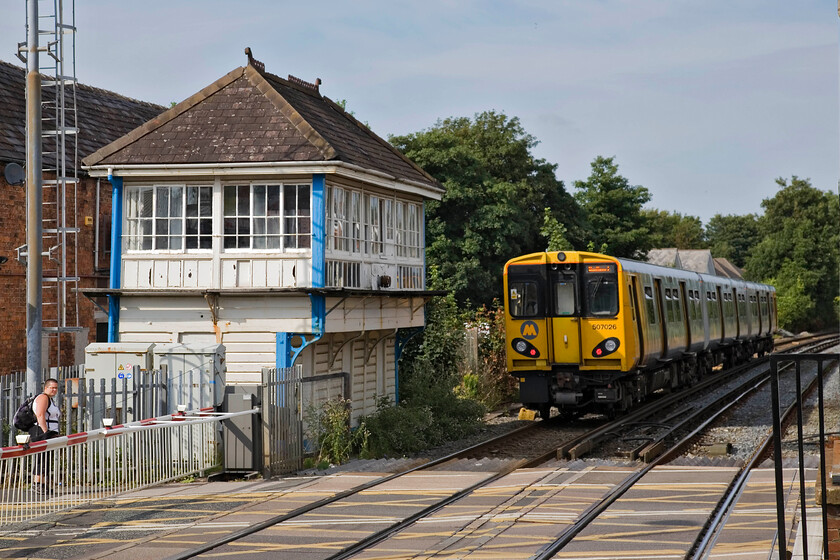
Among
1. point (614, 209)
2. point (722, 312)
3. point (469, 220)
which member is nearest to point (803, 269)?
point (614, 209)

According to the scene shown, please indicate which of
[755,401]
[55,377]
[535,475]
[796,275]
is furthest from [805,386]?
[796,275]

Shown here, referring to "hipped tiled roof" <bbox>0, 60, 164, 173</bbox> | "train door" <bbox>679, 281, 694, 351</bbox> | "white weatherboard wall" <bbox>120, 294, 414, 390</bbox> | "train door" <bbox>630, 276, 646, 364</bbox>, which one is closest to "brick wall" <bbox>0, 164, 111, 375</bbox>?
"hipped tiled roof" <bbox>0, 60, 164, 173</bbox>

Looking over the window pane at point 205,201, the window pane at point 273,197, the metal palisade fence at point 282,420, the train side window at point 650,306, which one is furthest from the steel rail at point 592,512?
the window pane at point 205,201

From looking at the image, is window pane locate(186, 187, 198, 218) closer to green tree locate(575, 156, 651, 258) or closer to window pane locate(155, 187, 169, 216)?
window pane locate(155, 187, 169, 216)

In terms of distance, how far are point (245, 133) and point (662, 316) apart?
31.6 feet

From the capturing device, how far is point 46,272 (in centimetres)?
1942

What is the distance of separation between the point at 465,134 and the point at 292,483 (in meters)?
36.3

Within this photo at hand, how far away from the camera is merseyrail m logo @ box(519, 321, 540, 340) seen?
18688 millimetres

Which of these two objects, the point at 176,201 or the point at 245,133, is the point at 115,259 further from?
the point at 245,133

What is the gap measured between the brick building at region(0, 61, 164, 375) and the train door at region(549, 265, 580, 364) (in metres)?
8.04

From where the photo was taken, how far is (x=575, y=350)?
60.4 ft

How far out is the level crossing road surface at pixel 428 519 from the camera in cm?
823

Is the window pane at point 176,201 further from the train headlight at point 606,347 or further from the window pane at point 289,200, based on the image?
the train headlight at point 606,347

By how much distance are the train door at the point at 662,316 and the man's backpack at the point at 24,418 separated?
1296cm
